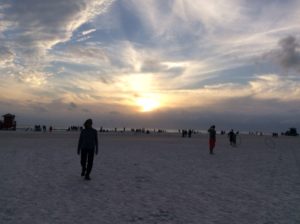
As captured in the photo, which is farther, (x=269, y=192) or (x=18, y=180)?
(x=18, y=180)

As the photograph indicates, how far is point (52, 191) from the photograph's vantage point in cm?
1146

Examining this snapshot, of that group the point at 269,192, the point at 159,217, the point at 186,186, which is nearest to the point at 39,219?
the point at 159,217

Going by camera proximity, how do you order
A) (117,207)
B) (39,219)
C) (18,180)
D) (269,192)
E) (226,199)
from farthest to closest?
1. (18,180)
2. (269,192)
3. (226,199)
4. (117,207)
5. (39,219)

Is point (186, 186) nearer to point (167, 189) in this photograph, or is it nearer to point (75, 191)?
point (167, 189)

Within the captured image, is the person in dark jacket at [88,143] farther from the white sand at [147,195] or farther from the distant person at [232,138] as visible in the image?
the distant person at [232,138]

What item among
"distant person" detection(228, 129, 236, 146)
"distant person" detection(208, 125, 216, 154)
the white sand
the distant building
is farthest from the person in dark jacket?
the distant building

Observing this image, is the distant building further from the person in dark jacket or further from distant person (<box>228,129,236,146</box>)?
the person in dark jacket

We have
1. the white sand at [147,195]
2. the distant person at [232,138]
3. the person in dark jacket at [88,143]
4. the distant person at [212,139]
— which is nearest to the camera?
the white sand at [147,195]

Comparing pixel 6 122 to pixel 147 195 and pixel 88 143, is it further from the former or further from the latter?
pixel 147 195

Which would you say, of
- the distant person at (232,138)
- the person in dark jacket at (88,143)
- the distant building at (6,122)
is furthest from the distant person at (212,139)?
the distant building at (6,122)

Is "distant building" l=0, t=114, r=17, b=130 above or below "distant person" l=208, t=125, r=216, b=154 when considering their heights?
above

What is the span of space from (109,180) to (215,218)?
573 cm

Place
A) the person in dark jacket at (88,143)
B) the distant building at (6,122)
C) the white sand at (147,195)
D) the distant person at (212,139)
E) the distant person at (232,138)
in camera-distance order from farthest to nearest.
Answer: the distant building at (6,122) → the distant person at (232,138) → the distant person at (212,139) → the person in dark jacket at (88,143) → the white sand at (147,195)

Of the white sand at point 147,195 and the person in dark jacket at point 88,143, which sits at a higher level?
the person in dark jacket at point 88,143
